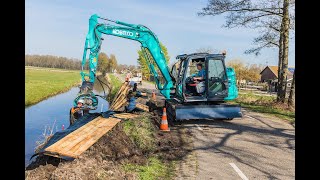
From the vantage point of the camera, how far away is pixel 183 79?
12.0 meters

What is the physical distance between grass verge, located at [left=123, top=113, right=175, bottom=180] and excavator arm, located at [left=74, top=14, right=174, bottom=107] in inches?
84.7

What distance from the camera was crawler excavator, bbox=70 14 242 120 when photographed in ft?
36.7

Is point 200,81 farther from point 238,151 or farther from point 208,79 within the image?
point 238,151

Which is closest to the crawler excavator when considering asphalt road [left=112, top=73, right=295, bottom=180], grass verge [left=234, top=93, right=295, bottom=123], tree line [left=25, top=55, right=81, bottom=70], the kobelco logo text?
the kobelco logo text

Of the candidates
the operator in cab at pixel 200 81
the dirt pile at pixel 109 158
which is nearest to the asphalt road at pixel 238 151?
the dirt pile at pixel 109 158

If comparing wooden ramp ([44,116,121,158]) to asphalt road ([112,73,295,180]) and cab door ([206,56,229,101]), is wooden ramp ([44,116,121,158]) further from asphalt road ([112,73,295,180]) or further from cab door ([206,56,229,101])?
cab door ([206,56,229,101])

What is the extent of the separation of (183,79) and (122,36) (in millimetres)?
3032

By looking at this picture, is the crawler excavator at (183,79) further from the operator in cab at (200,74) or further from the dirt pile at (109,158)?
the dirt pile at (109,158)

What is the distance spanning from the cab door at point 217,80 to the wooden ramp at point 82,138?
4.02 meters

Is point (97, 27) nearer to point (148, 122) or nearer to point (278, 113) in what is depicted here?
point (148, 122)

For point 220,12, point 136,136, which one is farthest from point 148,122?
point 220,12
